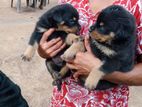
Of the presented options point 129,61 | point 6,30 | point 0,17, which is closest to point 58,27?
point 129,61

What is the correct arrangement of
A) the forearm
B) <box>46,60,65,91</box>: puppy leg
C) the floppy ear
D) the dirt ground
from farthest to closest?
the dirt ground
<box>46,60,65,91</box>: puppy leg
the forearm
the floppy ear

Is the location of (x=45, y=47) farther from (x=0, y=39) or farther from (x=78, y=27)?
(x=0, y=39)

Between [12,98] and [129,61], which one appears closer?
[12,98]

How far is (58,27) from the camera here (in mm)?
2156

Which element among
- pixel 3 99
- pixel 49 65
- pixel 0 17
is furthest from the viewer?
pixel 0 17

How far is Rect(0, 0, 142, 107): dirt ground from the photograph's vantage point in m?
4.70

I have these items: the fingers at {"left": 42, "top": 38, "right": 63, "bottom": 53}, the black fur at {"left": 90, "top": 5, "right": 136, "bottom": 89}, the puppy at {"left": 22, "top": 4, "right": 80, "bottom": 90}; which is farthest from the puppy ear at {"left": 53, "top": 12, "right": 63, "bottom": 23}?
the black fur at {"left": 90, "top": 5, "right": 136, "bottom": 89}

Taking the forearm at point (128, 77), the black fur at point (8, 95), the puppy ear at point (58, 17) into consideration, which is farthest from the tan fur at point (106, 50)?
the black fur at point (8, 95)

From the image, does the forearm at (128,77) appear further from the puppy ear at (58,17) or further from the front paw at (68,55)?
the puppy ear at (58,17)

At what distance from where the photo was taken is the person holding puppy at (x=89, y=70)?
2.02 meters

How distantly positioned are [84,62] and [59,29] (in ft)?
0.77

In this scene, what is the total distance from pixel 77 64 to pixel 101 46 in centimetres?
19

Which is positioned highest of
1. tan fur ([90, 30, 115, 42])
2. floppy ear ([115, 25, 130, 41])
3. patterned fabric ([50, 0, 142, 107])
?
floppy ear ([115, 25, 130, 41])

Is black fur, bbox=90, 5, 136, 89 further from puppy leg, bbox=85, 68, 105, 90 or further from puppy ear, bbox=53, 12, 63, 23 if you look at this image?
puppy ear, bbox=53, 12, 63, 23
